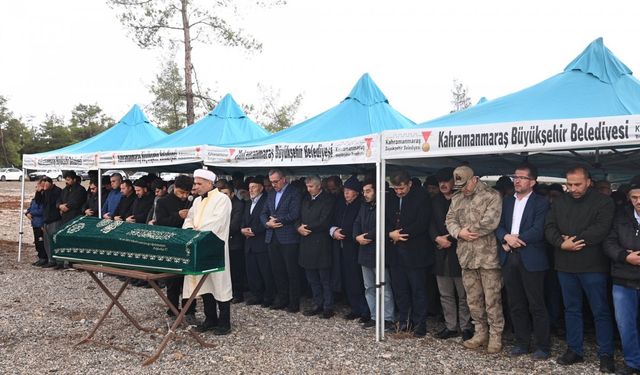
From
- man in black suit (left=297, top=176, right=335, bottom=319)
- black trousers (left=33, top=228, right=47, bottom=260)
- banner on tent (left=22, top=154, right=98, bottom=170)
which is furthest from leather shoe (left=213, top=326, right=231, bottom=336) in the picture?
black trousers (left=33, top=228, right=47, bottom=260)

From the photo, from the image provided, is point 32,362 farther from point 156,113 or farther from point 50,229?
point 156,113

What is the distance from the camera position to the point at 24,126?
5953 cm

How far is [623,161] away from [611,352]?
2898mm

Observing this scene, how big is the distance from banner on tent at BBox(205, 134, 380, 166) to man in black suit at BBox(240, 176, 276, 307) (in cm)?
40

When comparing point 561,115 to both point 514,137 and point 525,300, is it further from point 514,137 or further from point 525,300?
point 525,300

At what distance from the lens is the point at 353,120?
302 inches

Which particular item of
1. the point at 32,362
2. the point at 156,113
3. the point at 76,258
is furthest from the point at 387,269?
the point at 156,113

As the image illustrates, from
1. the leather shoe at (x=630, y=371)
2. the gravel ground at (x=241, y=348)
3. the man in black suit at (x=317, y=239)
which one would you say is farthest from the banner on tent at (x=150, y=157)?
the leather shoe at (x=630, y=371)

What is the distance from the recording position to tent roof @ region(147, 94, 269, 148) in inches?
360

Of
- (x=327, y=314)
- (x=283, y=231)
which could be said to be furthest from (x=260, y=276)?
(x=327, y=314)

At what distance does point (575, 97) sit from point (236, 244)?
440 centimetres

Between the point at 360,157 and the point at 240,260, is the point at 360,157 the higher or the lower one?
the higher one

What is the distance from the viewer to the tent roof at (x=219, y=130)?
9133mm

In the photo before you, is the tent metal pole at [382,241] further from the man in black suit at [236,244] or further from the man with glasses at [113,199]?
the man with glasses at [113,199]
